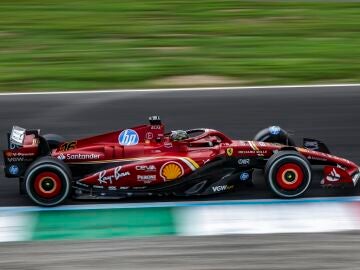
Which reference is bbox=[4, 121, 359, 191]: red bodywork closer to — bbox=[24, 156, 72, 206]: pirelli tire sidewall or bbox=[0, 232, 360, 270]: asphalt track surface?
bbox=[24, 156, 72, 206]: pirelli tire sidewall

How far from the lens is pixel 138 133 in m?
9.29

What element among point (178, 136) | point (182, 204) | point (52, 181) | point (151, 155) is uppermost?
point (178, 136)

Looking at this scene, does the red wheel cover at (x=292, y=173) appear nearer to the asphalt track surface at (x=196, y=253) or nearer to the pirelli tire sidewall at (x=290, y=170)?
the pirelli tire sidewall at (x=290, y=170)

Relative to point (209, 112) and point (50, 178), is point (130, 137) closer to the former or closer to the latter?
point (50, 178)

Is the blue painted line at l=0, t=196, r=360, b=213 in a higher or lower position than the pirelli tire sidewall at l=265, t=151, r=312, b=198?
lower

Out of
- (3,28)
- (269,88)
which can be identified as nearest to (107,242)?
(269,88)

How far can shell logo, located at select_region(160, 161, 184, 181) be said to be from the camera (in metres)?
9.11

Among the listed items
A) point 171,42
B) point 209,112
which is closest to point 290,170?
point 209,112

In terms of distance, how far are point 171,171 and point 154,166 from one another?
187mm

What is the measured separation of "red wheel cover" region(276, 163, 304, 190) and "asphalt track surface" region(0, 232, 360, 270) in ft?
4.00

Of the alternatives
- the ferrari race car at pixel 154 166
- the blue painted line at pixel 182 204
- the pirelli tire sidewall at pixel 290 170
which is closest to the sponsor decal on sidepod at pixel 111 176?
the ferrari race car at pixel 154 166

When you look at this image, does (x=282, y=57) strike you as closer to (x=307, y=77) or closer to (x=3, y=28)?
(x=307, y=77)

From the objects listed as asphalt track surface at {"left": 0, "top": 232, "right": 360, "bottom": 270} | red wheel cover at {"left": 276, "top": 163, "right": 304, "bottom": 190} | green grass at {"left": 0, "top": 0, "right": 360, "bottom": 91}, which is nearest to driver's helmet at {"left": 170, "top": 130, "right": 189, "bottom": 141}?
red wheel cover at {"left": 276, "top": 163, "right": 304, "bottom": 190}

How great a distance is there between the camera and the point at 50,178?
355 inches
